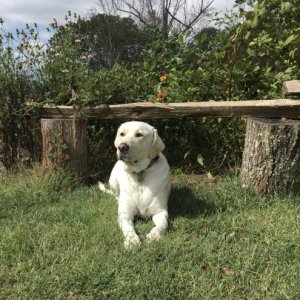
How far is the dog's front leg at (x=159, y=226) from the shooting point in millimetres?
3333

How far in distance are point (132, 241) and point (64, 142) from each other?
6.71ft

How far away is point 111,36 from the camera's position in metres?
20.4

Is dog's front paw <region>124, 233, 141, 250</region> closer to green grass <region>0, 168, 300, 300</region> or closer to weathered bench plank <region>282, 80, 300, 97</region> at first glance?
green grass <region>0, 168, 300, 300</region>

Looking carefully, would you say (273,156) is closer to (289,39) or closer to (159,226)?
(159,226)

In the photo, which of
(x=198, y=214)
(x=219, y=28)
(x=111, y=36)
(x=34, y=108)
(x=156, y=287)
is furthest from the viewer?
(x=111, y=36)

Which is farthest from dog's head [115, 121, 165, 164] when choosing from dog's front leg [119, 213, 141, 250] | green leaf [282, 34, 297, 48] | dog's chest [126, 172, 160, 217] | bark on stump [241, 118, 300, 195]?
green leaf [282, 34, 297, 48]

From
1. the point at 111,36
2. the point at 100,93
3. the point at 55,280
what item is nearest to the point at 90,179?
the point at 100,93

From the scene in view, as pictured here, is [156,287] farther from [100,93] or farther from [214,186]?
[100,93]

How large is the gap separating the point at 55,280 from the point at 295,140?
2.50 m

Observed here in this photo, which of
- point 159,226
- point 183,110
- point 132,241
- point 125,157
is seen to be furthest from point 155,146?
point 183,110

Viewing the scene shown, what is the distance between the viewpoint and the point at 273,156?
3.97m

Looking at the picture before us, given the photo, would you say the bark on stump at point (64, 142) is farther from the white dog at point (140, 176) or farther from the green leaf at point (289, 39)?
the green leaf at point (289, 39)

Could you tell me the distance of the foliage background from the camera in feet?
16.7

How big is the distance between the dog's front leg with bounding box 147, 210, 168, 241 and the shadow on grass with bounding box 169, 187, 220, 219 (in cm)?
20
